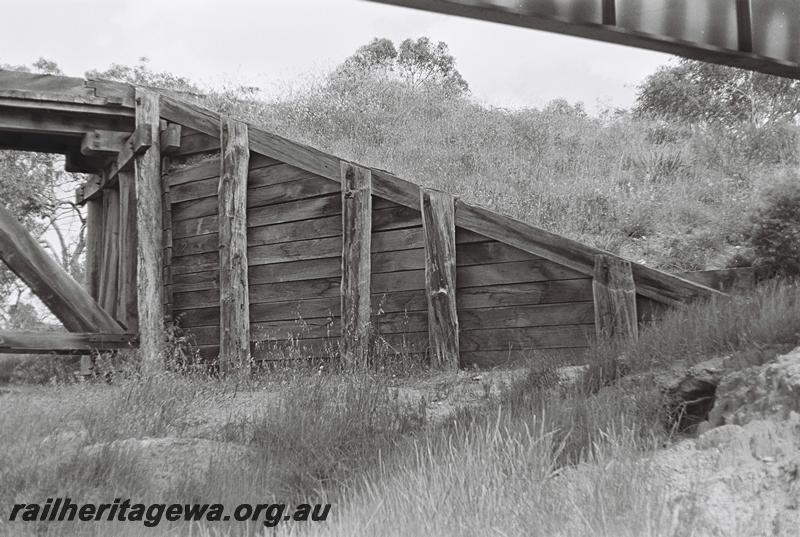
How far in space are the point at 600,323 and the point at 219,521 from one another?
4513mm

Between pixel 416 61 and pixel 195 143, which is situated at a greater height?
pixel 416 61

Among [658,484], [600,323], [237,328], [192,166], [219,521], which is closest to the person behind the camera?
[658,484]

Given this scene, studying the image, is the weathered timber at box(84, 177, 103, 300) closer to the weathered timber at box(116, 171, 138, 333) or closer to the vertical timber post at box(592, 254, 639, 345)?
the weathered timber at box(116, 171, 138, 333)

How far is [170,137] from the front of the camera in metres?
9.70

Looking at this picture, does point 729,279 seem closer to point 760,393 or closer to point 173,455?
point 760,393

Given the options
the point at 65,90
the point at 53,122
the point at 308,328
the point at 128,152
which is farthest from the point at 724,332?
the point at 53,122

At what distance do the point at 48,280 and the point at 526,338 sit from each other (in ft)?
17.5

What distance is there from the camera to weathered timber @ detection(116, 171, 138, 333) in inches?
387

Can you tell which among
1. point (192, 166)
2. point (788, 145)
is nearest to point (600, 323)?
point (192, 166)

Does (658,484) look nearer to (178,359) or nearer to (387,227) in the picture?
(387,227)

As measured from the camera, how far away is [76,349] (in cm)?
930

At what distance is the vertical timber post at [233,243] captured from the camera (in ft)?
30.4

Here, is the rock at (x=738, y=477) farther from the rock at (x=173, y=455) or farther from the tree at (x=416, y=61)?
the tree at (x=416, y=61)

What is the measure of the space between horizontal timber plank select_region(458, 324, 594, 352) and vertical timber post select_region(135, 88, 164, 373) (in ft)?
12.3
